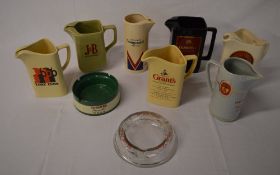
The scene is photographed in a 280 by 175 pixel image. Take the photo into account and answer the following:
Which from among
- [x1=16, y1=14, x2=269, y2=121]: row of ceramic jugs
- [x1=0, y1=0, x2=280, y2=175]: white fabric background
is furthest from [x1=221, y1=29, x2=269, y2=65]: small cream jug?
[x1=0, y1=0, x2=280, y2=175]: white fabric background

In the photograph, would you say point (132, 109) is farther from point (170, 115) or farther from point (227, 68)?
point (227, 68)

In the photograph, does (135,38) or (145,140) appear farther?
(135,38)

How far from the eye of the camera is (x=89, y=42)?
81cm

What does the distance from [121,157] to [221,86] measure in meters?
0.30

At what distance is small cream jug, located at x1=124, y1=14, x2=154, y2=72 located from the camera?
2.56ft

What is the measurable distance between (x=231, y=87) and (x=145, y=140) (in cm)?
25

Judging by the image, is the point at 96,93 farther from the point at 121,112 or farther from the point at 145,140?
the point at 145,140

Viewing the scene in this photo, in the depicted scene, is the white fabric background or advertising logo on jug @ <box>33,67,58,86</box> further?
advertising logo on jug @ <box>33,67,58,86</box>

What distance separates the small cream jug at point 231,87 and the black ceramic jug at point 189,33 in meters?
0.12

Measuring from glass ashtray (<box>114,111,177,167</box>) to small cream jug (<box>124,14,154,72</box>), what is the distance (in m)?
0.20

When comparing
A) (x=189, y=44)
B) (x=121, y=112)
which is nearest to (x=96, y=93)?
(x=121, y=112)

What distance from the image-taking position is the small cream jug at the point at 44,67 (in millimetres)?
706

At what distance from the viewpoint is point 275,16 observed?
104 cm

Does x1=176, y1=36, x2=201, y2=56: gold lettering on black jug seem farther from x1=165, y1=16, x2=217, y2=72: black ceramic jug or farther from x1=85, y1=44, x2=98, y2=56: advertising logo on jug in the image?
x1=85, y1=44, x2=98, y2=56: advertising logo on jug
